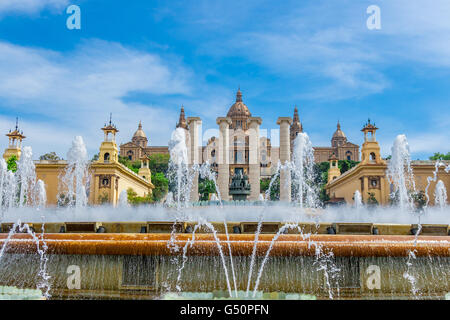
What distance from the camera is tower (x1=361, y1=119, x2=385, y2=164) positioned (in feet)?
125

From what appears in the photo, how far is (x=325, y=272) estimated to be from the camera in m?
4.90

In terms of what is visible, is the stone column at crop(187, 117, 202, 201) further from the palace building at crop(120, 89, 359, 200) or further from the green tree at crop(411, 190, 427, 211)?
the green tree at crop(411, 190, 427, 211)

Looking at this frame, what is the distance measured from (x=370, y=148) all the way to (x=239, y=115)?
4751 centimetres

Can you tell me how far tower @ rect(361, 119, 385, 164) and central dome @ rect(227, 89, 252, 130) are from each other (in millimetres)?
44280

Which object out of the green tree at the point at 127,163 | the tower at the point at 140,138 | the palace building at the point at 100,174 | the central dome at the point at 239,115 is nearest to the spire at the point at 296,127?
the central dome at the point at 239,115

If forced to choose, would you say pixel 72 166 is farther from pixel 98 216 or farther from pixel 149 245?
pixel 149 245

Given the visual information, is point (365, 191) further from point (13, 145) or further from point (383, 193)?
point (13, 145)

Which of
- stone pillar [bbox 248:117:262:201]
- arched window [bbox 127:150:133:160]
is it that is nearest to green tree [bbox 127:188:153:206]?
stone pillar [bbox 248:117:262:201]

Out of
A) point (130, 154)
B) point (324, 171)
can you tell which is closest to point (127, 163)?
point (130, 154)

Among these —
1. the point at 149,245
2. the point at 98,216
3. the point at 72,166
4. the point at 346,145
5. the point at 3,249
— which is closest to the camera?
the point at 149,245

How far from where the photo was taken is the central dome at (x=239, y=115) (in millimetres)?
83500

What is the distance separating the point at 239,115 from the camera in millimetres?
84188
